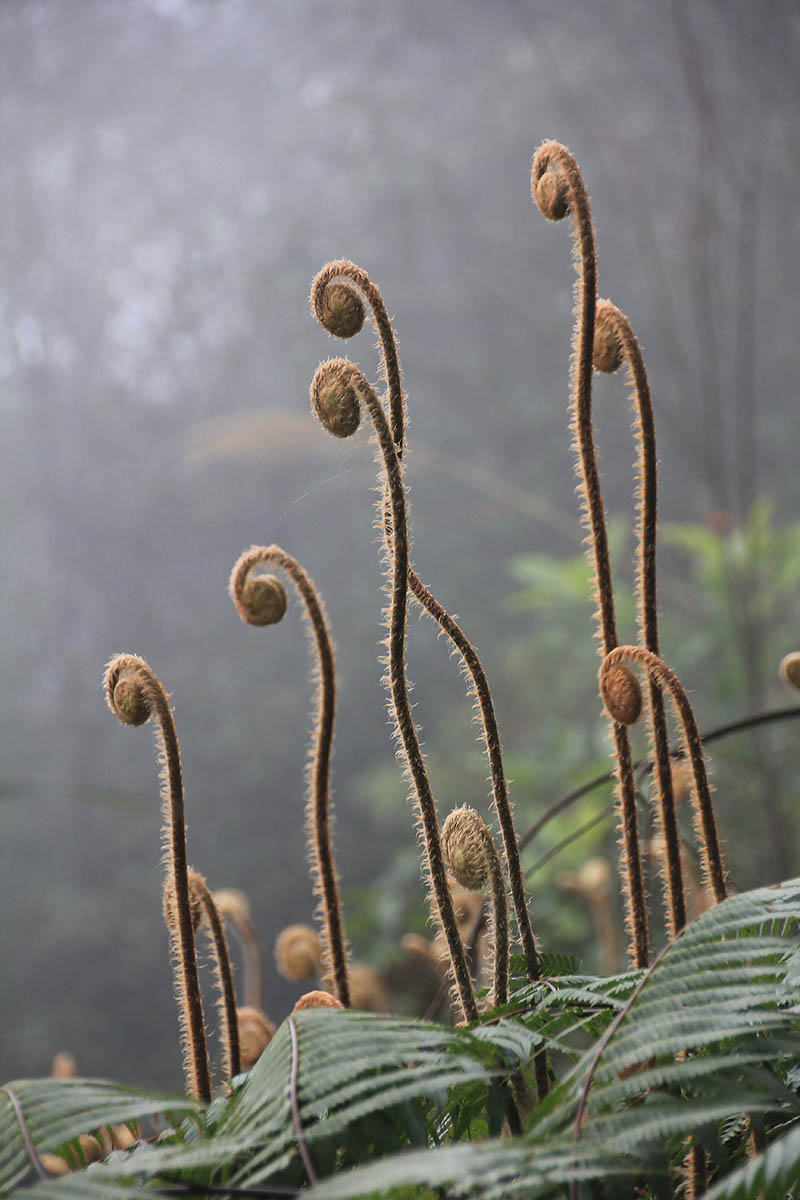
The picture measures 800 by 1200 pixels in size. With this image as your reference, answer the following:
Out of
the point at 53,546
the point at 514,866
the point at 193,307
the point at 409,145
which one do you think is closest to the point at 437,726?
the point at 53,546

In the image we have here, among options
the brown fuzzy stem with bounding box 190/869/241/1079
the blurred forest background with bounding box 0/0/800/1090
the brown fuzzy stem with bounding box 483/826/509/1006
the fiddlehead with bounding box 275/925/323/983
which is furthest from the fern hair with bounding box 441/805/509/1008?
the blurred forest background with bounding box 0/0/800/1090

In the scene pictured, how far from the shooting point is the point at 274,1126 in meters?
0.23

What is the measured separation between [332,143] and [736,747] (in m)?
2.75

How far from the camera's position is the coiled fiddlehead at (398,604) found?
0.29 meters

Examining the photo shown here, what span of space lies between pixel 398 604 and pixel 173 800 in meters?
0.10

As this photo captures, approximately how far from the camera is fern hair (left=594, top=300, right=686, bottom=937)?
13.5 inches

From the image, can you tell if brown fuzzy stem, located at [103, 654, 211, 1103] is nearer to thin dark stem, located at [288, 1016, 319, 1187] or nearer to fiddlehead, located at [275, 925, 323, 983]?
thin dark stem, located at [288, 1016, 319, 1187]

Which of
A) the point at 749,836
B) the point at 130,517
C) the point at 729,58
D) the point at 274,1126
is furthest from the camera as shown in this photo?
the point at 130,517

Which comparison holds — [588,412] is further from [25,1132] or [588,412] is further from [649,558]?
[25,1132]

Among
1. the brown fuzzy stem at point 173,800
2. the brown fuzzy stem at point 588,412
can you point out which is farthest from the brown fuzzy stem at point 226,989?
the brown fuzzy stem at point 588,412

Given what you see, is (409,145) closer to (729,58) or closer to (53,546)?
(729,58)

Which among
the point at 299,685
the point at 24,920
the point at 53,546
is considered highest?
the point at 53,546

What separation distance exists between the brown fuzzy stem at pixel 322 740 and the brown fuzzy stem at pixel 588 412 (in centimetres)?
10

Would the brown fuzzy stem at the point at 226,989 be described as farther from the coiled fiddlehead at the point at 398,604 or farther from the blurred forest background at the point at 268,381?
the blurred forest background at the point at 268,381
